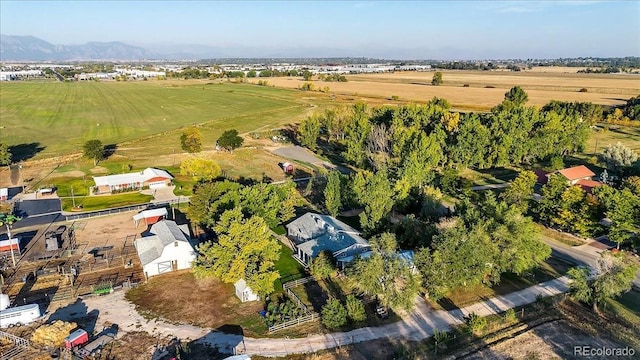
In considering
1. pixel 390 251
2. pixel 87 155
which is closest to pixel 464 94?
pixel 87 155

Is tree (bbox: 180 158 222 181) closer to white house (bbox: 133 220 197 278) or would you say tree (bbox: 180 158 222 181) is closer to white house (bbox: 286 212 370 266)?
white house (bbox: 286 212 370 266)

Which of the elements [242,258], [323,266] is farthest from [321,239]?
[242,258]

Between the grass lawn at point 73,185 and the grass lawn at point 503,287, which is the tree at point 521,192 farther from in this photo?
the grass lawn at point 73,185

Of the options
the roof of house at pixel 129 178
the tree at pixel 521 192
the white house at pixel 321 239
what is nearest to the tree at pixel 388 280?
the white house at pixel 321 239

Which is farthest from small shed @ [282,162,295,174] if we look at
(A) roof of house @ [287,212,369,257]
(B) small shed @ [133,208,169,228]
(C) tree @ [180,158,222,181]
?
(A) roof of house @ [287,212,369,257]

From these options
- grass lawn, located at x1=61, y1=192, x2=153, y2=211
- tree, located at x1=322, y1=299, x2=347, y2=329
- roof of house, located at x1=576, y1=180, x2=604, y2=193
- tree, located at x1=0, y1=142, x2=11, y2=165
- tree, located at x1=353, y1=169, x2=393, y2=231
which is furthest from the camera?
tree, located at x1=0, y1=142, x2=11, y2=165
